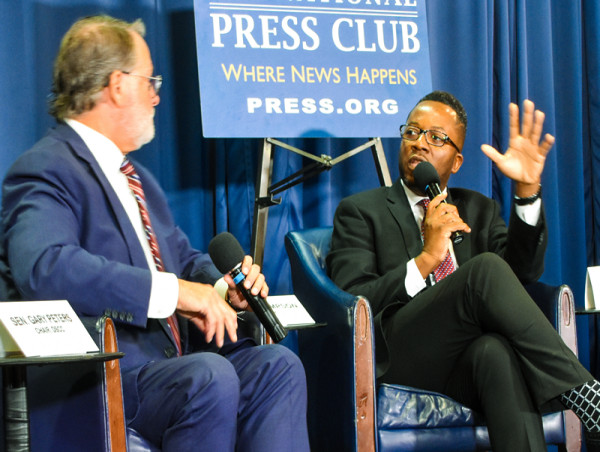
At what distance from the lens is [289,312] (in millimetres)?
1962

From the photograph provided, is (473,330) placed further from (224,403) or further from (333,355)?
(224,403)

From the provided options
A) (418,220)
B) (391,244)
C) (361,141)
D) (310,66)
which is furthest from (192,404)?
(361,141)

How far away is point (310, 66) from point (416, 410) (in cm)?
131

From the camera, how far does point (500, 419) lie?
1.91m

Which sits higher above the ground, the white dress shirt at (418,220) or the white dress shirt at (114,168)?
the white dress shirt at (114,168)

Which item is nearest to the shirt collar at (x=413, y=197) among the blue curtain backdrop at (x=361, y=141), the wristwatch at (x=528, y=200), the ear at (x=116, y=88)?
the wristwatch at (x=528, y=200)

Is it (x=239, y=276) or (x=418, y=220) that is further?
(x=418, y=220)

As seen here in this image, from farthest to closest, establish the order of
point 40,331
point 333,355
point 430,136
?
1. point 430,136
2. point 333,355
3. point 40,331

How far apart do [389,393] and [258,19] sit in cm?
138

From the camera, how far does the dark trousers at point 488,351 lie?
191cm

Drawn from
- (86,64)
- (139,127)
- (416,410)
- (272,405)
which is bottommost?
(416,410)

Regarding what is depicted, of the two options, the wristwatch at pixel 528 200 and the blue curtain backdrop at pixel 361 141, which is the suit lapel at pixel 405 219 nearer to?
the wristwatch at pixel 528 200

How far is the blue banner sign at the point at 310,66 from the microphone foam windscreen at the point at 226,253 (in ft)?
3.23

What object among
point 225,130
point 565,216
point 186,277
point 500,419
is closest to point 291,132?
point 225,130
